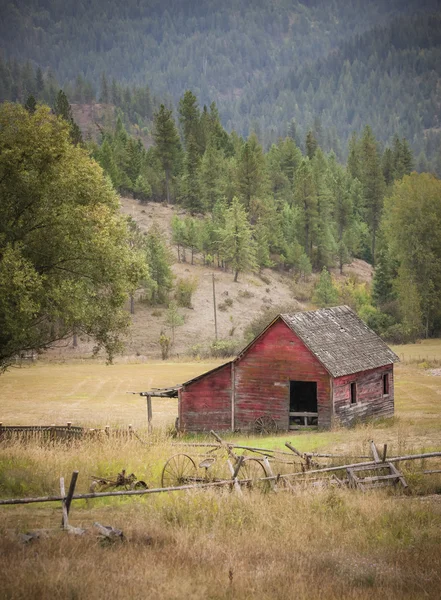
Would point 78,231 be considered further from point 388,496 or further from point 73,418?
Result: point 73,418

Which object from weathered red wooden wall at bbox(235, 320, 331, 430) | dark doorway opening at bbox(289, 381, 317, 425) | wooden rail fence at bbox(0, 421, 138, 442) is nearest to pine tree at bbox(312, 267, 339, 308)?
dark doorway opening at bbox(289, 381, 317, 425)

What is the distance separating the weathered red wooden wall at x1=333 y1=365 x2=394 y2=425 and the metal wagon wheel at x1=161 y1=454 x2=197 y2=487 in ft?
54.0

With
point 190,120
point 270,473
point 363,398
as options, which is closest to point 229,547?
point 270,473

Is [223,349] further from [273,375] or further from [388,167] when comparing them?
[388,167]

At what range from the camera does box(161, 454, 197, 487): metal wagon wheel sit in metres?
20.1

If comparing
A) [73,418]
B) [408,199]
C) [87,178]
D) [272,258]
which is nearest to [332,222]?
[272,258]

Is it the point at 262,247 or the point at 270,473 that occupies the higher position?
the point at 262,247

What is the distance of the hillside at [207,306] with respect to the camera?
3152 inches

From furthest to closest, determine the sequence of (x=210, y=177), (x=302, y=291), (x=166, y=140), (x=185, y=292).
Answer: (x=166, y=140), (x=210, y=177), (x=302, y=291), (x=185, y=292)

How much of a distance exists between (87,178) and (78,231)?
2.05 metres

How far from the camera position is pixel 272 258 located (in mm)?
109438

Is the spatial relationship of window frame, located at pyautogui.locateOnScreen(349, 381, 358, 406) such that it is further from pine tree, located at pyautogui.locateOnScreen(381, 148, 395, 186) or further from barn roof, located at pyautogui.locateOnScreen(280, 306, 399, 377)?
pine tree, located at pyautogui.locateOnScreen(381, 148, 395, 186)

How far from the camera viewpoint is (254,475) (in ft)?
65.4

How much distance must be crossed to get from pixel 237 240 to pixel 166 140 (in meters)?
32.0
